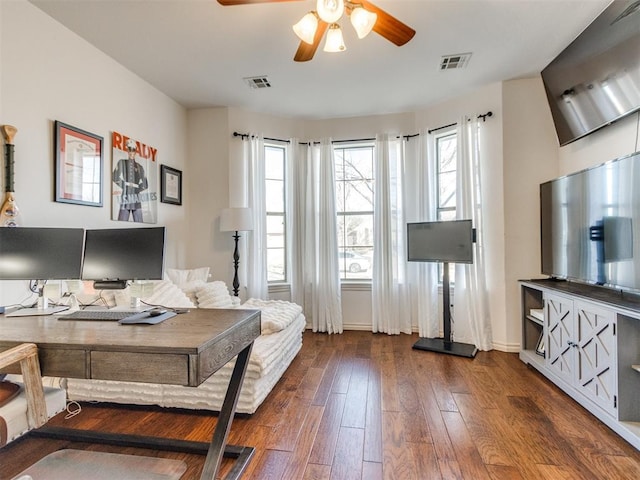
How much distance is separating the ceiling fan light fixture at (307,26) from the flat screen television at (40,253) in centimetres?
182

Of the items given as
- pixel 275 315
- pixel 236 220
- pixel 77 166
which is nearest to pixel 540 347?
pixel 275 315

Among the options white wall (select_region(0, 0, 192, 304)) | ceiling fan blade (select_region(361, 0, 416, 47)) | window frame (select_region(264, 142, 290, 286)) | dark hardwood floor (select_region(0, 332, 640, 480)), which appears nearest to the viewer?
dark hardwood floor (select_region(0, 332, 640, 480))

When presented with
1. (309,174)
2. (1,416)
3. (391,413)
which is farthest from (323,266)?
(1,416)

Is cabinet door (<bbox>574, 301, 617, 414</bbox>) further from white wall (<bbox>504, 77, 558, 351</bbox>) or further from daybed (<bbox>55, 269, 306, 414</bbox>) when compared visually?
daybed (<bbox>55, 269, 306, 414</bbox>)

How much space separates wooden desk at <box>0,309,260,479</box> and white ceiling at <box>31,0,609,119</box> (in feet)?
7.13

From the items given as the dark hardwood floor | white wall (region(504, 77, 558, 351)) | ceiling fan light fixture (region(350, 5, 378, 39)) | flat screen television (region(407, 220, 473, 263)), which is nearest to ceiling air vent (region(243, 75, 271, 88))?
ceiling fan light fixture (region(350, 5, 378, 39))

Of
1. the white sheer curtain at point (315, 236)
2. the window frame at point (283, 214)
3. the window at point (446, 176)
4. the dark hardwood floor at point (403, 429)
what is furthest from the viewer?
the window frame at point (283, 214)

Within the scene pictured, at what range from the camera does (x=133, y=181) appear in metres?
3.24

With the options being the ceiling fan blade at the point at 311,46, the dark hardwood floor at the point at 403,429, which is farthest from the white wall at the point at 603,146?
the ceiling fan blade at the point at 311,46

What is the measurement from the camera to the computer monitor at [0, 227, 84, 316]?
1916mm

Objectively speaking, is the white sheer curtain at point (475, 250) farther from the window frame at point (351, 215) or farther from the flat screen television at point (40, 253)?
the flat screen television at point (40, 253)

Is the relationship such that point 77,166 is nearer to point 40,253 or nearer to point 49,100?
point 49,100

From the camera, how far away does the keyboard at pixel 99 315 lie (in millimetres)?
1752

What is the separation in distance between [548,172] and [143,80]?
4.31m
